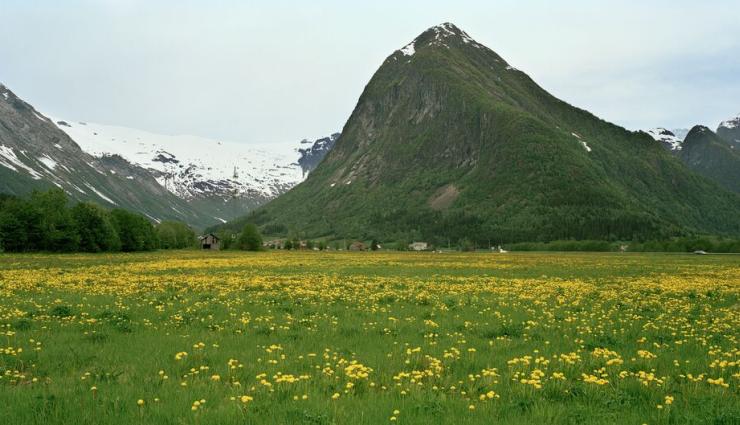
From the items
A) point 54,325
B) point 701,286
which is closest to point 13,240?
point 54,325

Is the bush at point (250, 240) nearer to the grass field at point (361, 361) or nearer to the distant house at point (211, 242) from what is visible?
the distant house at point (211, 242)

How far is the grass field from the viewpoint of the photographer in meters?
7.92

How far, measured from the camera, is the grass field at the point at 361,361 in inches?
312

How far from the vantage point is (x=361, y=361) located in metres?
11.6

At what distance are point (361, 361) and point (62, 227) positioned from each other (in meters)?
85.9

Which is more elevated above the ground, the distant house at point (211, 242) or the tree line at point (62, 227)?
the tree line at point (62, 227)

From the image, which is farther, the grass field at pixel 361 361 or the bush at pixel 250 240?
the bush at pixel 250 240

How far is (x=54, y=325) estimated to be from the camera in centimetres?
1580

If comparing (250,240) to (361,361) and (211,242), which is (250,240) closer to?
(211,242)

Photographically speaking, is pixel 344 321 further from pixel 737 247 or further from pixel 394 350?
pixel 737 247

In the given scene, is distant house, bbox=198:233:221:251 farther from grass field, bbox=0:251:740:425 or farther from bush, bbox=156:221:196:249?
grass field, bbox=0:251:740:425

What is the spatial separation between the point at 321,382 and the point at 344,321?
25.4 ft

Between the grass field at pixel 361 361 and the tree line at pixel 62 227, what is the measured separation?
6638cm

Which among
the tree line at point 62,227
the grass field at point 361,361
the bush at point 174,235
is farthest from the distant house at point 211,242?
the grass field at point 361,361
